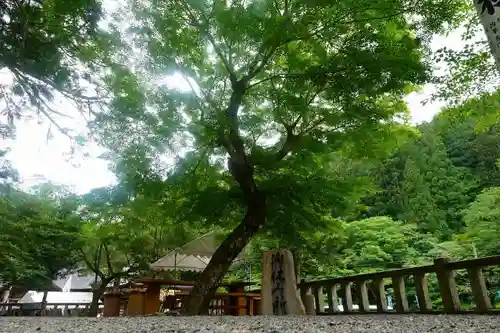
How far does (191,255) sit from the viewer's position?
32.6 ft

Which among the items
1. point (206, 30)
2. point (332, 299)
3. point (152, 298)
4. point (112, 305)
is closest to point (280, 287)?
point (332, 299)

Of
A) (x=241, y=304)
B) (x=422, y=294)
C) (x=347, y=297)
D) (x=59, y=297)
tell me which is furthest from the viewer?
(x=59, y=297)

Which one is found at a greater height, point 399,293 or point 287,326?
point 399,293

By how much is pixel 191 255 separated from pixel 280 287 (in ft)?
14.6

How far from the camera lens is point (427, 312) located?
528cm

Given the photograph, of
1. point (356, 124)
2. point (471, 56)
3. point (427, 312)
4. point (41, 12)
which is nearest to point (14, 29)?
point (41, 12)

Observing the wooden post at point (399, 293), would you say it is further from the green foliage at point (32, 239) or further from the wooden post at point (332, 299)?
the green foliage at point (32, 239)

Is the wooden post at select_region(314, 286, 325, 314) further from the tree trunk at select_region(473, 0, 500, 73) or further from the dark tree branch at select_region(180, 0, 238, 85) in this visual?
the tree trunk at select_region(473, 0, 500, 73)

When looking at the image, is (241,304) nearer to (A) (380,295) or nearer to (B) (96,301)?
(A) (380,295)

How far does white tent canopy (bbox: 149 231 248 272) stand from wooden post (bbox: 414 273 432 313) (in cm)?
559

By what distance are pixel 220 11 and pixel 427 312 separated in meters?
5.57

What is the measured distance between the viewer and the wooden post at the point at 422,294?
17.5ft

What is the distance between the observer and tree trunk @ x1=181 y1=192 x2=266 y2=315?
23.1 feet

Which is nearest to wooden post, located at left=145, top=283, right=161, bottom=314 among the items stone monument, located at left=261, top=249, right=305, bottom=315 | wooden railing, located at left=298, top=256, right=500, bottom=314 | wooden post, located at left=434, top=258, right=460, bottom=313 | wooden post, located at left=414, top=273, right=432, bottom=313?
stone monument, located at left=261, top=249, right=305, bottom=315
